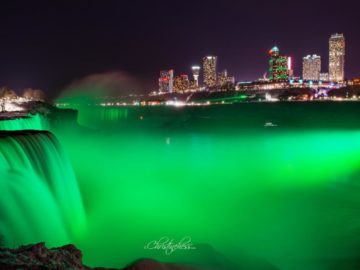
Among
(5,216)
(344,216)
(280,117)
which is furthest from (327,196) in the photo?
(280,117)

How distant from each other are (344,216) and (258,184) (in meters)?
5.44

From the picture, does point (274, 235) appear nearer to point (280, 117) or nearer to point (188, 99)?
point (280, 117)

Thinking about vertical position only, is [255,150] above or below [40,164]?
below

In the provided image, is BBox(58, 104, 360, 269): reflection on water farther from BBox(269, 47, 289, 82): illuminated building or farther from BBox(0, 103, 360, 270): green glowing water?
BBox(269, 47, 289, 82): illuminated building

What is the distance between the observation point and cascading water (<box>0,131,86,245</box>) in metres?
6.59

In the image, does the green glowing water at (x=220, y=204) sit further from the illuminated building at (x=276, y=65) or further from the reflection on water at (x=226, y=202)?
the illuminated building at (x=276, y=65)

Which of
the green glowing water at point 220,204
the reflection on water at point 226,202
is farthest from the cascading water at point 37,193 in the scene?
the reflection on water at point 226,202

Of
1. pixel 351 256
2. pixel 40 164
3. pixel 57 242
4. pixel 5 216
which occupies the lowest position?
pixel 351 256

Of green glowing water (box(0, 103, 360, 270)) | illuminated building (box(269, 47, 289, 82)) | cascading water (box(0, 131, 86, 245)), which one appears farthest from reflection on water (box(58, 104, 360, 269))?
illuminated building (box(269, 47, 289, 82))

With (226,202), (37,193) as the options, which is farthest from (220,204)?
(37,193)

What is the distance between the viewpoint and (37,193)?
765 cm

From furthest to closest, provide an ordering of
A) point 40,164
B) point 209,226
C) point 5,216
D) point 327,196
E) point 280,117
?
1. point 280,117
2. point 327,196
3. point 209,226
4. point 40,164
5. point 5,216

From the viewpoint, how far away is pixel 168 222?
437 inches

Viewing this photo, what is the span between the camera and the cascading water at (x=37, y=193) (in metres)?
6.59
